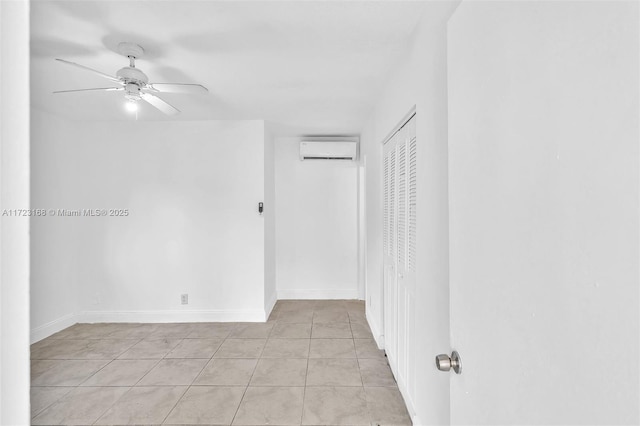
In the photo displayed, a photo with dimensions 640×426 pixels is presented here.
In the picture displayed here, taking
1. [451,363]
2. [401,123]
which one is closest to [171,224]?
[401,123]

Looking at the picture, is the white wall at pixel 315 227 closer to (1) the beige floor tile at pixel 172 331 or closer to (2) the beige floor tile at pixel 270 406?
(1) the beige floor tile at pixel 172 331

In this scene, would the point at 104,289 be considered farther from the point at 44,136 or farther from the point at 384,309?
the point at 384,309

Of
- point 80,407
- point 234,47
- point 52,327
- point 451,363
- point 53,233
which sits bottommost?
point 80,407

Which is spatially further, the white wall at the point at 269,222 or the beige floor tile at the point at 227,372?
the white wall at the point at 269,222

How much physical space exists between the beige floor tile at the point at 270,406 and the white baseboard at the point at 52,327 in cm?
254

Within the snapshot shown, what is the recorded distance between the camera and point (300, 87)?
8.72 feet

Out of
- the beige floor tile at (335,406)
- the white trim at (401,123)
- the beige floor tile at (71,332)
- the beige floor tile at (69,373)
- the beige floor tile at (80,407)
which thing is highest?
the white trim at (401,123)

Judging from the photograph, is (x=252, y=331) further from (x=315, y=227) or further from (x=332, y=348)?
(x=315, y=227)

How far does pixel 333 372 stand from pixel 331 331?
86 cm

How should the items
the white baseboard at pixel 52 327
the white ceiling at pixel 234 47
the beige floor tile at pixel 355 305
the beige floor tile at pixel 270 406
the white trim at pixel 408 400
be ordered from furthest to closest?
1. the beige floor tile at pixel 355 305
2. the white baseboard at pixel 52 327
3. the beige floor tile at pixel 270 406
4. the white trim at pixel 408 400
5. the white ceiling at pixel 234 47

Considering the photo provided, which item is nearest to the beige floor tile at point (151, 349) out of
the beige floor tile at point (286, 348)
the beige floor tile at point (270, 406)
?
the beige floor tile at point (286, 348)

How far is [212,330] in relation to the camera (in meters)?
3.47

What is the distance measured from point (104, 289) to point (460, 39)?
14.3 feet
